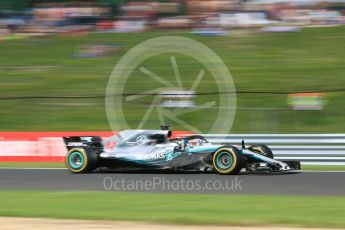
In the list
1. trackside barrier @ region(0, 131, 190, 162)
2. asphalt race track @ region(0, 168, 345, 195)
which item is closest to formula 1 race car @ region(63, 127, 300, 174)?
asphalt race track @ region(0, 168, 345, 195)

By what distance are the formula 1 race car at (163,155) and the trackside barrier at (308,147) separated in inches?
110

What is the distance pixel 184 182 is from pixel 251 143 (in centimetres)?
520

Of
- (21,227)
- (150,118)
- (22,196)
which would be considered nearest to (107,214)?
(21,227)

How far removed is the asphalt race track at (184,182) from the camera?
31.5 feet

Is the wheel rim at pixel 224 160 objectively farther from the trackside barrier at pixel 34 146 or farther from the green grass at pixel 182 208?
the trackside barrier at pixel 34 146

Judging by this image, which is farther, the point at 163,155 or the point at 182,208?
the point at 163,155

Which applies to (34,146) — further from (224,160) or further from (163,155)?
(224,160)

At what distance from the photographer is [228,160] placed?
450 inches

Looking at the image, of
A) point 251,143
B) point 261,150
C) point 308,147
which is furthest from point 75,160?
point 308,147

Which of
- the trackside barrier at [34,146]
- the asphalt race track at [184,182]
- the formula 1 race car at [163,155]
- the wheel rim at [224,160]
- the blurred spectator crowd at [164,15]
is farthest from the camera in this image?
the blurred spectator crowd at [164,15]

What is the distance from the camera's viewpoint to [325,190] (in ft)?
31.4

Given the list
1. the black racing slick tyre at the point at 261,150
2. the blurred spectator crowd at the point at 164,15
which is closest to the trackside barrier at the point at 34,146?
the black racing slick tyre at the point at 261,150

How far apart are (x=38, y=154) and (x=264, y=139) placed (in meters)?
Answer: 5.76

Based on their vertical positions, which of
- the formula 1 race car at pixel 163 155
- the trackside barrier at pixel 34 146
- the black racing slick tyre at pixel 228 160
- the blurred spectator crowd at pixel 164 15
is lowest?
the black racing slick tyre at pixel 228 160
